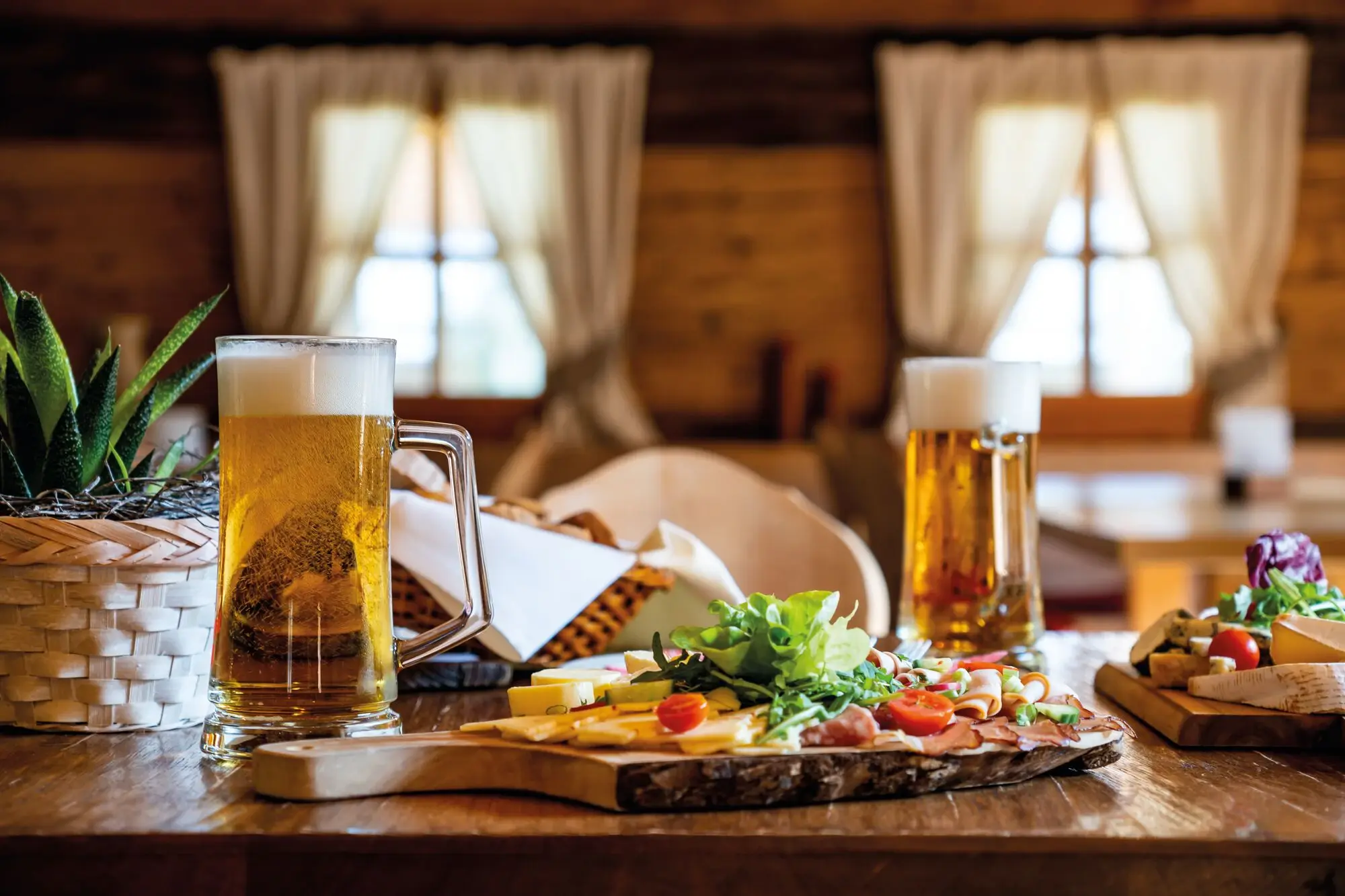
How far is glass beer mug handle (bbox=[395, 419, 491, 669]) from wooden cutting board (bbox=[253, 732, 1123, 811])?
92mm

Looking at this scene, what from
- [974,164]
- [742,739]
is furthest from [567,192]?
[742,739]

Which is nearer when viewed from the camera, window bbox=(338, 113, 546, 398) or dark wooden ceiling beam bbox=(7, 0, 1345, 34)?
dark wooden ceiling beam bbox=(7, 0, 1345, 34)

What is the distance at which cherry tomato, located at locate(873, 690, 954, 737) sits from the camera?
2.15 ft

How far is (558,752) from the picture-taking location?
62cm

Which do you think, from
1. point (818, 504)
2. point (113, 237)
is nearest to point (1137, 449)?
point (818, 504)

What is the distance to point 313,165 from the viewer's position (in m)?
5.50

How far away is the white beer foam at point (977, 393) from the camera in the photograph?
974 millimetres

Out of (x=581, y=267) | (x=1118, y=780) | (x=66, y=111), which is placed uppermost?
(x=66, y=111)

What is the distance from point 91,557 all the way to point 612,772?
37 cm

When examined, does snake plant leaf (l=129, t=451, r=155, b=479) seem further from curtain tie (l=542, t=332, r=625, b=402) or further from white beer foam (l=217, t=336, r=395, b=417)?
curtain tie (l=542, t=332, r=625, b=402)

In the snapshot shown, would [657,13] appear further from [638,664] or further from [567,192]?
[638,664]

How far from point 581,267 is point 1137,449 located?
2553 mm

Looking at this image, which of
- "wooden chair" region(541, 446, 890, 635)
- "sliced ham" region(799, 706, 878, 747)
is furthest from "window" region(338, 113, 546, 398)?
"sliced ham" region(799, 706, 878, 747)

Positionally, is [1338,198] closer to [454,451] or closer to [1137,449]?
[1137,449]
